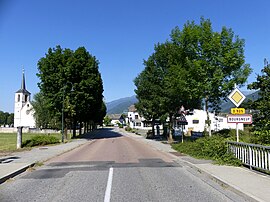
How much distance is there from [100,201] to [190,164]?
23.7 feet

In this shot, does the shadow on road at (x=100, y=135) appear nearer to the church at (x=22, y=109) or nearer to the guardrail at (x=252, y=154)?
the guardrail at (x=252, y=154)

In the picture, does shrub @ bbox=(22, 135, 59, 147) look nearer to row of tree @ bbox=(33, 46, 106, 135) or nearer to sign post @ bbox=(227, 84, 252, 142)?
row of tree @ bbox=(33, 46, 106, 135)

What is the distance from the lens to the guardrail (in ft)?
33.2

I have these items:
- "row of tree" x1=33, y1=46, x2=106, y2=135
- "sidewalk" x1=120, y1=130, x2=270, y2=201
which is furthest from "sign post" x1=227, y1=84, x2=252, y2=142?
"row of tree" x1=33, y1=46, x2=106, y2=135

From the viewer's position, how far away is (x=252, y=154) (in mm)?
11188

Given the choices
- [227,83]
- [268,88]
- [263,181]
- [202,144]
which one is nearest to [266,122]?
[268,88]

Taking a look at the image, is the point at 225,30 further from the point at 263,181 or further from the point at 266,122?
the point at 263,181

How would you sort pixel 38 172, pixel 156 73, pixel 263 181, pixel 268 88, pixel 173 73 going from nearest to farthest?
pixel 263 181
pixel 38 172
pixel 268 88
pixel 173 73
pixel 156 73

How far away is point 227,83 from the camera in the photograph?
62.3 feet

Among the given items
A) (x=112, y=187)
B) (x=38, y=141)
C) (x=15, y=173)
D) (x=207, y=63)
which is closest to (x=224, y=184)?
(x=112, y=187)

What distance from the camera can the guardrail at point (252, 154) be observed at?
33.2 feet

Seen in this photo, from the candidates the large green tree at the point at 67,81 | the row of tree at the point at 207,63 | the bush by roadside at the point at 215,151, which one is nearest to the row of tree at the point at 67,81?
the large green tree at the point at 67,81

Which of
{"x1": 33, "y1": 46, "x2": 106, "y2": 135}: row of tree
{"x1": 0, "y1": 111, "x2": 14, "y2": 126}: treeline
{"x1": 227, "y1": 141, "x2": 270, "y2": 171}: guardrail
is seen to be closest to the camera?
{"x1": 227, "y1": 141, "x2": 270, "y2": 171}: guardrail

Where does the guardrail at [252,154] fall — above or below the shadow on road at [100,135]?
above
